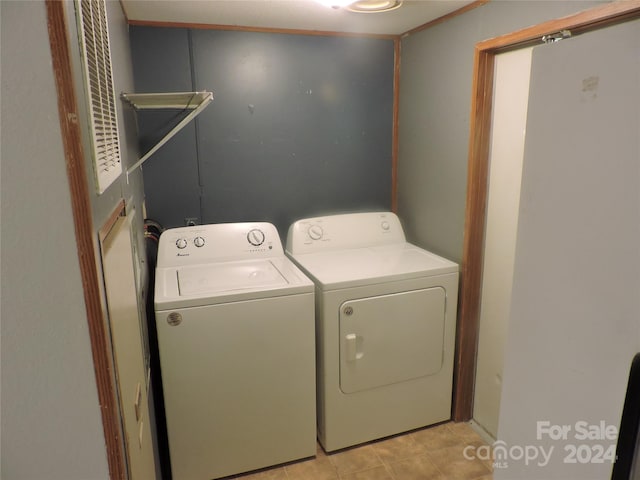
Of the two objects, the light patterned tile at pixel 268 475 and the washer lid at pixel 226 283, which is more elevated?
the washer lid at pixel 226 283

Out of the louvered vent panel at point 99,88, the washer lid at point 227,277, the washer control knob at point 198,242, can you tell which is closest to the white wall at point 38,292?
the louvered vent panel at point 99,88

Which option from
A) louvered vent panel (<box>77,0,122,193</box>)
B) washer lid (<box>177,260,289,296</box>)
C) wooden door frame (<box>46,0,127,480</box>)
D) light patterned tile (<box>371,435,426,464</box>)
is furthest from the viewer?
light patterned tile (<box>371,435,426,464</box>)

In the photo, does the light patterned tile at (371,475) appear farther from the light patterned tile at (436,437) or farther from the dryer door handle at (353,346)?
the dryer door handle at (353,346)

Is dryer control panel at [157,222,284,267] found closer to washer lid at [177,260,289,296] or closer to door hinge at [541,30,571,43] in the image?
washer lid at [177,260,289,296]

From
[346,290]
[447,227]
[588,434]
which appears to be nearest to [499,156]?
[447,227]

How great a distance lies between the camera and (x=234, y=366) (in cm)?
196

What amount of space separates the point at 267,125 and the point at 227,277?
0.96 metres

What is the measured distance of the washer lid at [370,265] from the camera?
211 cm

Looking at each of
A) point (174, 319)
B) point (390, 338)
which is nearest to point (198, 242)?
point (174, 319)

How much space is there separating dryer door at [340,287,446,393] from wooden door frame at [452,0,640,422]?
0.50 feet

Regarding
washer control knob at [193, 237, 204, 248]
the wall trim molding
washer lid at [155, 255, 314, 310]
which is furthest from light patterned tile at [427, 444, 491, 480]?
the wall trim molding

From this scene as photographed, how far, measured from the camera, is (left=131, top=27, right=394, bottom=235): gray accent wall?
7.86ft

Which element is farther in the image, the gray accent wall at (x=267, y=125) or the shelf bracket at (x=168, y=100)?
the gray accent wall at (x=267, y=125)

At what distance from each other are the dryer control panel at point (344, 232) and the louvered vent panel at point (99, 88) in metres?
1.40
